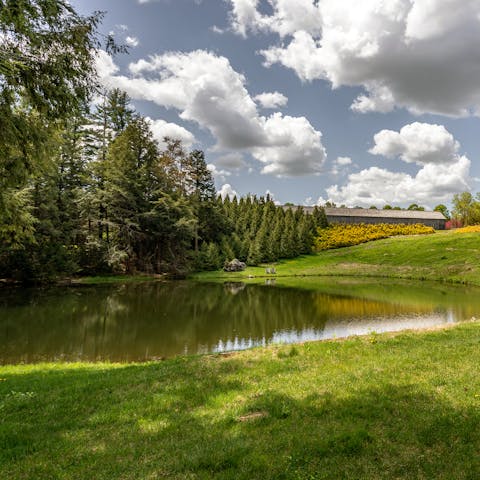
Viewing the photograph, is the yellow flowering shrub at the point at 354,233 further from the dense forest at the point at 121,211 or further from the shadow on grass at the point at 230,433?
the shadow on grass at the point at 230,433

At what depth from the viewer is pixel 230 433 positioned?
6.29 meters

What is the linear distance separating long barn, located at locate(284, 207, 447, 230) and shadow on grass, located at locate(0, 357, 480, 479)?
337 ft

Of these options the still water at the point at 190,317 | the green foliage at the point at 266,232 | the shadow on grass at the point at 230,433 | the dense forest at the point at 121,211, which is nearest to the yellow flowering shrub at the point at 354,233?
the green foliage at the point at 266,232

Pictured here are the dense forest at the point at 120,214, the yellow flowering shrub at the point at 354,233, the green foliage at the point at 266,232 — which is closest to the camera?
the dense forest at the point at 120,214

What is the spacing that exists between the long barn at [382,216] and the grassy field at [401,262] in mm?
37659

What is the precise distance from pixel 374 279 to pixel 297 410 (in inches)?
1855

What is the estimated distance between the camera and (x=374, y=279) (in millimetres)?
50250

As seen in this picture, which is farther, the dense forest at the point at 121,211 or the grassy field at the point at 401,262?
the grassy field at the point at 401,262

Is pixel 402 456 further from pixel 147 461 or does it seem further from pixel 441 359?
pixel 441 359

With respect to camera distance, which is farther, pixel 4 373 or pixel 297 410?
pixel 4 373

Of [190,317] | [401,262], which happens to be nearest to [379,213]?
[401,262]

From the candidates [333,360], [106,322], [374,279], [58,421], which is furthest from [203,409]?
[374,279]

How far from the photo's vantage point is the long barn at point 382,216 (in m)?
108

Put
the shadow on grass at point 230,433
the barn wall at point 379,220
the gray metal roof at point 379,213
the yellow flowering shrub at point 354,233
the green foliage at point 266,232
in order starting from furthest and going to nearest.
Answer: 1. the gray metal roof at point 379,213
2. the barn wall at point 379,220
3. the yellow flowering shrub at point 354,233
4. the green foliage at point 266,232
5. the shadow on grass at point 230,433
